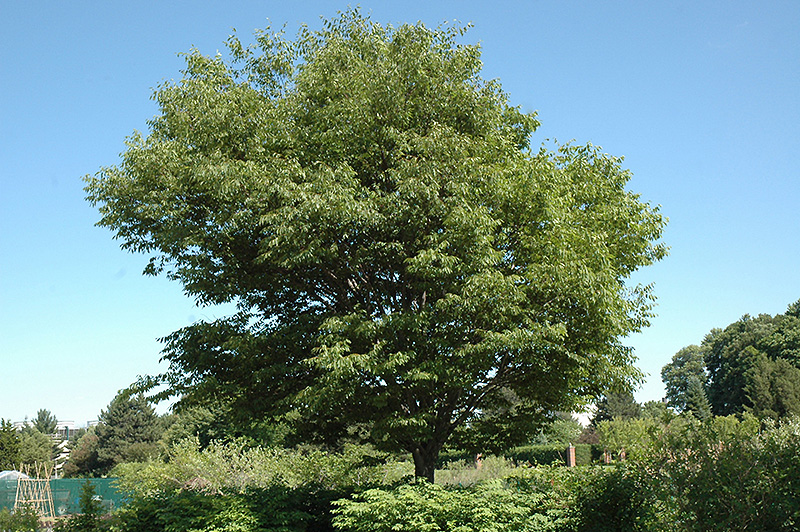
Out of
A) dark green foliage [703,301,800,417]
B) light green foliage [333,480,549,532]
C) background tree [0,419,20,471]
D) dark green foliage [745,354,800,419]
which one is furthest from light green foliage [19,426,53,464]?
dark green foliage [745,354,800,419]

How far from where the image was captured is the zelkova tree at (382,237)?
10.6 metres

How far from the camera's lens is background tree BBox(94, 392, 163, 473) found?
53841 mm

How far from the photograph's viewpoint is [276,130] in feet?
40.3

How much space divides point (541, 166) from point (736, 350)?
2304 inches

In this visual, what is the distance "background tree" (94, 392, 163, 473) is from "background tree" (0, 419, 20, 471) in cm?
885

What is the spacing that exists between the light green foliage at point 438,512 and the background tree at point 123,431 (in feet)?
159

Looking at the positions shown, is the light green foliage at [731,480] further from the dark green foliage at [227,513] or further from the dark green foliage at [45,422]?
the dark green foliage at [45,422]

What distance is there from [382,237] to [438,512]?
510 centimetres

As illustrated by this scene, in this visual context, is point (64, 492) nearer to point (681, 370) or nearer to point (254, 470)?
point (254, 470)

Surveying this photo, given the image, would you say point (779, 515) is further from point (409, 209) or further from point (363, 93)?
point (363, 93)

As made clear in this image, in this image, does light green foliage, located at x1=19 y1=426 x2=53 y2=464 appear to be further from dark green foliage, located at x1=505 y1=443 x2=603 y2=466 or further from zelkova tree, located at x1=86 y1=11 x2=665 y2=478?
zelkova tree, located at x1=86 y1=11 x2=665 y2=478

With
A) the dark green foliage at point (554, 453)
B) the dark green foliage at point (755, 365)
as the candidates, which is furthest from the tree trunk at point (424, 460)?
the dark green foliage at point (755, 365)

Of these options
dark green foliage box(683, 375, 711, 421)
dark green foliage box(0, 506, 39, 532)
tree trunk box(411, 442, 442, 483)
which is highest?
dark green foliage box(683, 375, 711, 421)

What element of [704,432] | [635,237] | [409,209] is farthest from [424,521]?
[635,237]
